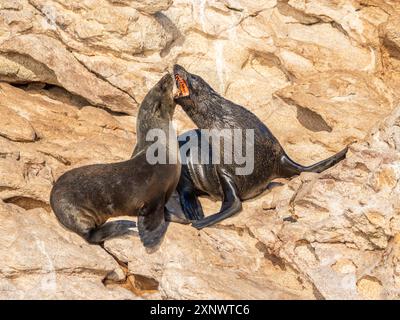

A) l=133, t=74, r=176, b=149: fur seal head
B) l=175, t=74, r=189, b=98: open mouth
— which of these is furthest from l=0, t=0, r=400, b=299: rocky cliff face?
l=175, t=74, r=189, b=98: open mouth

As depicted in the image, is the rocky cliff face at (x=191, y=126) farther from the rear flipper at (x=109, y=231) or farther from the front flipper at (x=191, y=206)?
the front flipper at (x=191, y=206)

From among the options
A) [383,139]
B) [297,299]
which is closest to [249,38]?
[383,139]

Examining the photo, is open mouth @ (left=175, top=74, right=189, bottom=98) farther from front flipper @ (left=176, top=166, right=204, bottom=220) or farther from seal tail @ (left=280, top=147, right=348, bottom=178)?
seal tail @ (left=280, top=147, right=348, bottom=178)

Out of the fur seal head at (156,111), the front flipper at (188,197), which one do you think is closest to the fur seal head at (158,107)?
the fur seal head at (156,111)

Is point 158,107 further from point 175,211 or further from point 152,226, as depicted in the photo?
point 152,226

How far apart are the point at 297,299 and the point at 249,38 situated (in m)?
4.90

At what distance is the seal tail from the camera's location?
30.6 ft

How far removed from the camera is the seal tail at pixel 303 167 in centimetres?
933

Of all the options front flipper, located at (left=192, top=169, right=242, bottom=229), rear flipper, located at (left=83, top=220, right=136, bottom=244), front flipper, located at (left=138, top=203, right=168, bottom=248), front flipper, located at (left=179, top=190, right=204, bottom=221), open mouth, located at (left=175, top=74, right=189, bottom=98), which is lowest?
front flipper, located at (left=179, top=190, right=204, bottom=221)

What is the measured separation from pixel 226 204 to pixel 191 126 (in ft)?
6.21

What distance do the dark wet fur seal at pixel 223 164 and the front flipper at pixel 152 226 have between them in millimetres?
808

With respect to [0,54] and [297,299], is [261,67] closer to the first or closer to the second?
[0,54]
